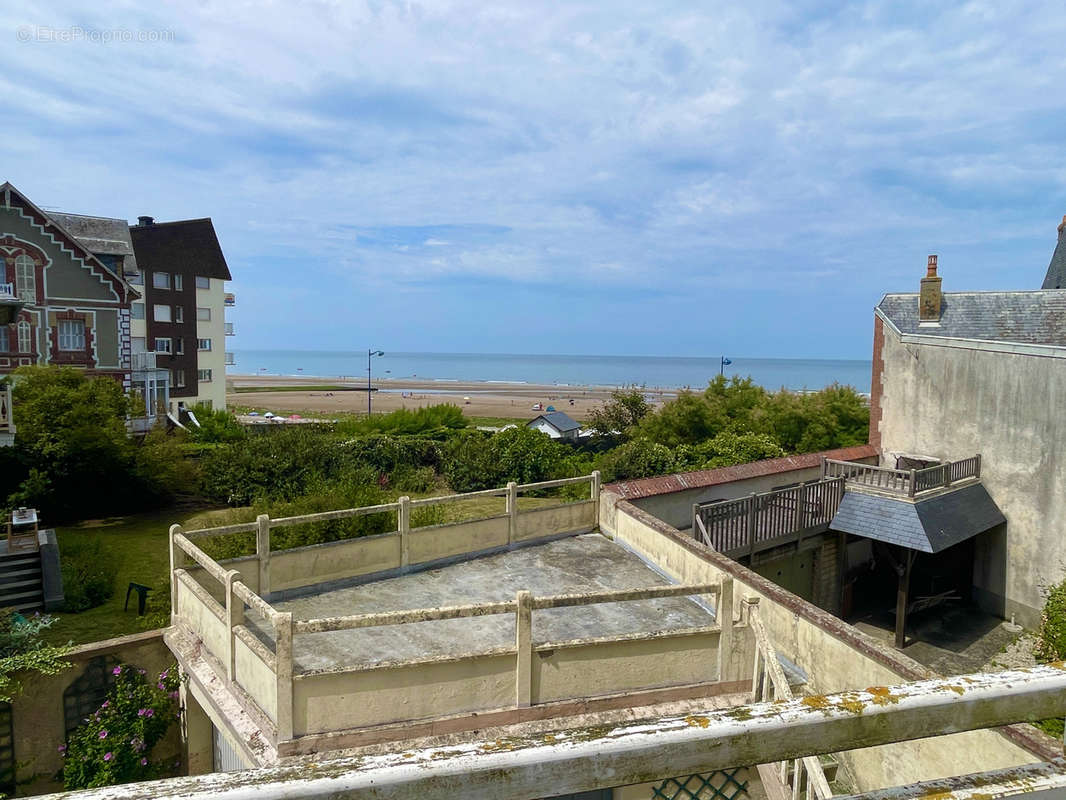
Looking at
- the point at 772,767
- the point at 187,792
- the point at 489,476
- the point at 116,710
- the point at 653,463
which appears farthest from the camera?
the point at 489,476

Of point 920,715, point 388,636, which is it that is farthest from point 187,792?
point 388,636

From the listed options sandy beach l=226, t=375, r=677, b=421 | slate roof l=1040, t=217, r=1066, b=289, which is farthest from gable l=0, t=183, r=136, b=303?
slate roof l=1040, t=217, r=1066, b=289

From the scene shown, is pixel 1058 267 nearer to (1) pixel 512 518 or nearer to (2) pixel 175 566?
(1) pixel 512 518

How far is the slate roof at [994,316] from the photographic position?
20.1m

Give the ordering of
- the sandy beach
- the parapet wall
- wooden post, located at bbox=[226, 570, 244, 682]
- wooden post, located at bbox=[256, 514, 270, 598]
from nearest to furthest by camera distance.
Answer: the parapet wall < wooden post, located at bbox=[226, 570, 244, 682] < wooden post, located at bbox=[256, 514, 270, 598] < the sandy beach

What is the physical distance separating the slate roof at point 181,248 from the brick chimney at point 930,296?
50.4 m

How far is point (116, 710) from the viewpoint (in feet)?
31.2

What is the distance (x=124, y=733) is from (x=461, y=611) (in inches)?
231

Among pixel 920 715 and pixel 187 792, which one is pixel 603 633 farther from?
pixel 187 792

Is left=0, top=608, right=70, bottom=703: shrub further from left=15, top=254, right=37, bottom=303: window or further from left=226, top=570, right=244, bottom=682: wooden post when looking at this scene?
left=15, top=254, right=37, bottom=303: window

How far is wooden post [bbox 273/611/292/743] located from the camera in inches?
250

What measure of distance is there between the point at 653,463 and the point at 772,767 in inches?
728

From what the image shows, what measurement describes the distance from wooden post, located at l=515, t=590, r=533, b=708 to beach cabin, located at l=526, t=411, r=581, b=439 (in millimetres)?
26988

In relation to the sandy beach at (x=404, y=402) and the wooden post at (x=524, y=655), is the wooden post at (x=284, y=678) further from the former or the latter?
the sandy beach at (x=404, y=402)
